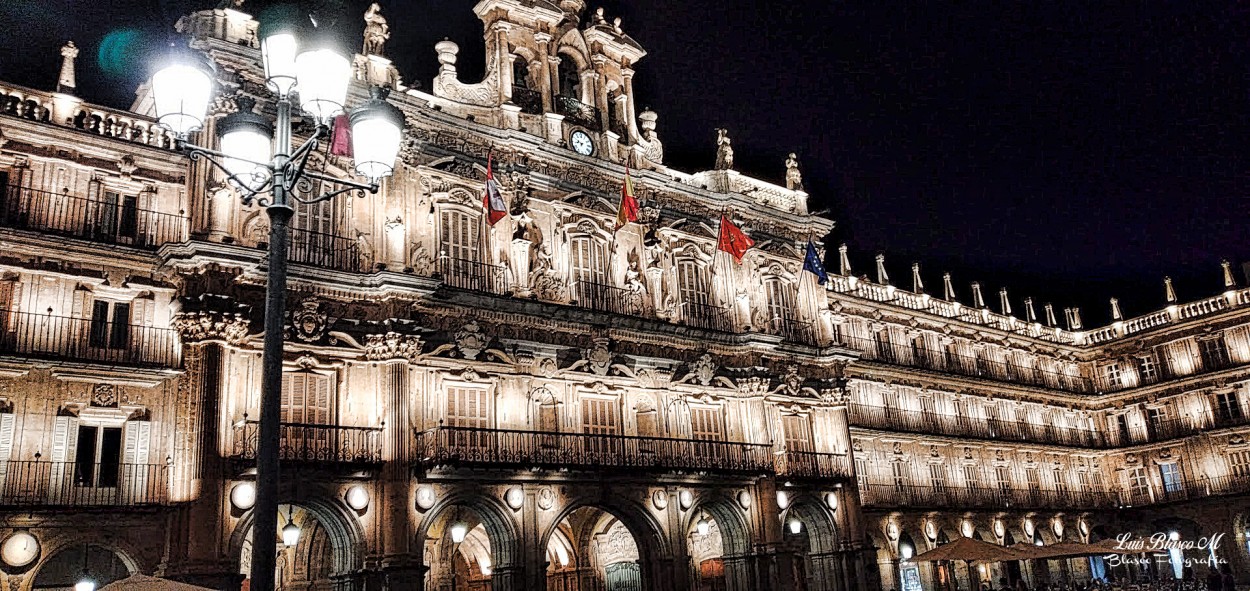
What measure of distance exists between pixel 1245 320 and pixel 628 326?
3599 centimetres

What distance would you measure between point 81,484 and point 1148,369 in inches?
1988

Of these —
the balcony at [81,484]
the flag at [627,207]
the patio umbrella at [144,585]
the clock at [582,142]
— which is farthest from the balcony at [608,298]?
the patio umbrella at [144,585]

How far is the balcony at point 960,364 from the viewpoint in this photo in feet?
144

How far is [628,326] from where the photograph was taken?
1177 inches

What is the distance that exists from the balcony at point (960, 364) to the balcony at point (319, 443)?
2292 centimetres

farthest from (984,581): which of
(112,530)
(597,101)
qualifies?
(112,530)

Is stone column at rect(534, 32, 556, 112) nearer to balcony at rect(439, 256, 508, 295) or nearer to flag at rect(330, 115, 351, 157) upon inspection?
balcony at rect(439, 256, 508, 295)

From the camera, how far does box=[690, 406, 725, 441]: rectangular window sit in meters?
31.3

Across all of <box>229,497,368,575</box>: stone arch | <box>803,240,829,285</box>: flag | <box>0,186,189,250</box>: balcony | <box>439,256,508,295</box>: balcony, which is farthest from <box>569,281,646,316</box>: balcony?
<box>0,186,189,250</box>: balcony

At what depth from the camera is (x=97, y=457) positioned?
71.4ft

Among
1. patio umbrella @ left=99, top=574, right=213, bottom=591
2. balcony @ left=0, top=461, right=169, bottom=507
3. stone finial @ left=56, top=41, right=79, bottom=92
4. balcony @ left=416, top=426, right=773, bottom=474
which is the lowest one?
patio umbrella @ left=99, top=574, right=213, bottom=591

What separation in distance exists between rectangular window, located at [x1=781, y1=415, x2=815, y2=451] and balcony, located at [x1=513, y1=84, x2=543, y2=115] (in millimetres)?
13267

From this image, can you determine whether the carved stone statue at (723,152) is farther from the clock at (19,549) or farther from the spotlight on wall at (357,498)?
the clock at (19,549)

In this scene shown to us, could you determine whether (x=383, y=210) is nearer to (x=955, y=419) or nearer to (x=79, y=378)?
(x=79, y=378)
